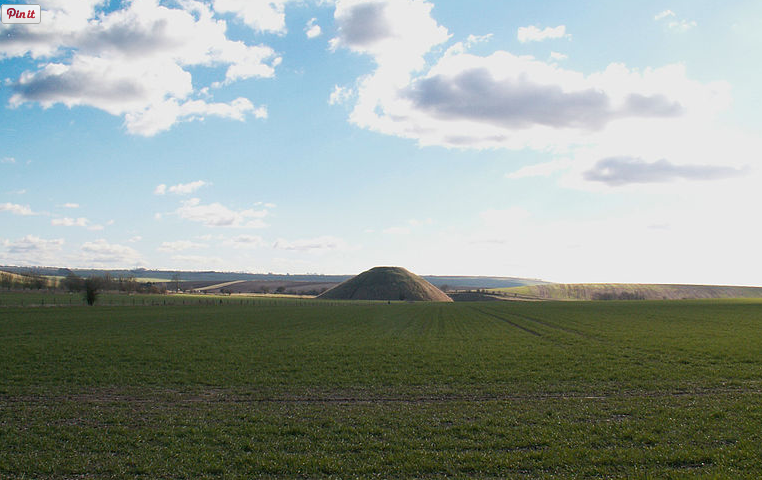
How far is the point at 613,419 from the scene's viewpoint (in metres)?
17.2

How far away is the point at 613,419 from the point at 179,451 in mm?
14453

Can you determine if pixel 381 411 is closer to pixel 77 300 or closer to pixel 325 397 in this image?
pixel 325 397

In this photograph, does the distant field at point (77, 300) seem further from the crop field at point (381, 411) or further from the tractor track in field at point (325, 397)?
the tractor track in field at point (325, 397)

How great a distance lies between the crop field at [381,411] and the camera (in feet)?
43.0

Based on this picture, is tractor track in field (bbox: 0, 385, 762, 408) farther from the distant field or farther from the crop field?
the distant field

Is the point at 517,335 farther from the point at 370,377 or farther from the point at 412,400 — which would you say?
the point at 412,400

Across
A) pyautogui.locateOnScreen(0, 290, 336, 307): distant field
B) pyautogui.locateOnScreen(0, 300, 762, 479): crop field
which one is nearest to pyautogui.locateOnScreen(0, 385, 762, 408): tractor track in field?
pyautogui.locateOnScreen(0, 300, 762, 479): crop field

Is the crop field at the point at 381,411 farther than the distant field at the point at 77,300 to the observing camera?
No

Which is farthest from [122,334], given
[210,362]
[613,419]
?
[613,419]

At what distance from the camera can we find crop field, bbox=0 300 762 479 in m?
13.1

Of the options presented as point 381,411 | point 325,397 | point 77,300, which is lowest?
point 77,300

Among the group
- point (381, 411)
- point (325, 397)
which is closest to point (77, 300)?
point (325, 397)

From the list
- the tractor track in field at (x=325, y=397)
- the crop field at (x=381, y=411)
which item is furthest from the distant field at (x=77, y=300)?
the tractor track in field at (x=325, y=397)

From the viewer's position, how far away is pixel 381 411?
18609 mm
